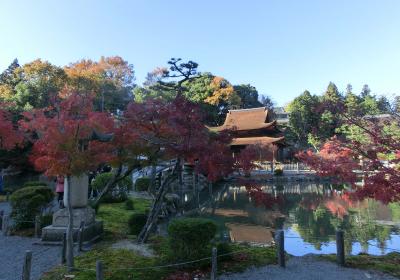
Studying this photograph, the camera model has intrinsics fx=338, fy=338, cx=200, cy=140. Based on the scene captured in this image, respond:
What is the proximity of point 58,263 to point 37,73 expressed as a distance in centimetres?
2999

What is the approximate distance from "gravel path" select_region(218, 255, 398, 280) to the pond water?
1.30 m

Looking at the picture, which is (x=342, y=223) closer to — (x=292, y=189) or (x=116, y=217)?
(x=116, y=217)

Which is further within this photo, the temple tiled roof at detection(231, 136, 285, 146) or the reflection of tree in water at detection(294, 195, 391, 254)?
the temple tiled roof at detection(231, 136, 285, 146)

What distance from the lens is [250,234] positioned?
12.6 m

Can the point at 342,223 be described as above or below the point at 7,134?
below

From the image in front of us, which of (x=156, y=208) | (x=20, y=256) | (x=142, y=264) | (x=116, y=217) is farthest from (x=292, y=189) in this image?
(x=20, y=256)

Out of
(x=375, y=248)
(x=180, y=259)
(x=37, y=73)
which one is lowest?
(x=375, y=248)

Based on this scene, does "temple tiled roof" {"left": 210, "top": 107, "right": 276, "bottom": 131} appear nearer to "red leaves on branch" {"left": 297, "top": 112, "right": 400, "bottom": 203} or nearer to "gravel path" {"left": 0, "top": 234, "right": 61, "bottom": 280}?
"gravel path" {"left": 0, "top": 234, "right": 61, "bottom": 280}

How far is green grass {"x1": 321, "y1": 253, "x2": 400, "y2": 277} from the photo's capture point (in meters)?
7.07

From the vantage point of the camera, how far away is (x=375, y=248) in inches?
408

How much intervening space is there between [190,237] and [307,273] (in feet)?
8.33

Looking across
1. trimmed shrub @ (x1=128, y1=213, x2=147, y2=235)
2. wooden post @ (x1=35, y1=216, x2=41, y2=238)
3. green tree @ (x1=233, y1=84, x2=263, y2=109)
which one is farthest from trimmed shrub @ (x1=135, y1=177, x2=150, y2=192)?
green tree @ (x1=233, y1=84, x2=263, y2=109)

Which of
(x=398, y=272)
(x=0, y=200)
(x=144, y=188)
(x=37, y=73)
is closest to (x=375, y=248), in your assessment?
(x=398, y=272)

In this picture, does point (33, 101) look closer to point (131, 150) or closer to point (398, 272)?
point (131, 150)
